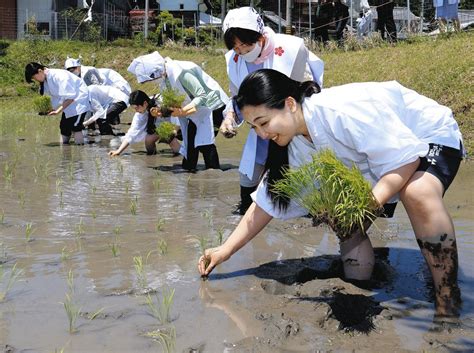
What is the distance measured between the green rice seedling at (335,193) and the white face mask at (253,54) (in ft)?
5.45

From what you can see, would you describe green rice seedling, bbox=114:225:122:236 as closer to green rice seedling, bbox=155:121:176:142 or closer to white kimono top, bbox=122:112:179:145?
green rice seedling, bbox=155:121:176:142

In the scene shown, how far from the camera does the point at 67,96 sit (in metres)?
9.84

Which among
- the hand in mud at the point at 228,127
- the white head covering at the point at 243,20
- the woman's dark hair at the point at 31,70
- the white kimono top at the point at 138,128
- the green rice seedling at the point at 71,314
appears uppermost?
the white head covering at the point at 243,20

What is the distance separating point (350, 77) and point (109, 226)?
760 cm

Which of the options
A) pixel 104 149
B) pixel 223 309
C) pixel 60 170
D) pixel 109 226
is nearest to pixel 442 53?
pixel 104 149

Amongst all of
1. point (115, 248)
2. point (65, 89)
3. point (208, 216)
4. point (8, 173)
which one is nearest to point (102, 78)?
point (65, 89)

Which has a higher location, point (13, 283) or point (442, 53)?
point (442, 53)

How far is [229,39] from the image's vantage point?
4309mm

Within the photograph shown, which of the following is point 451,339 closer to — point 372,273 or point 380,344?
point 380,344

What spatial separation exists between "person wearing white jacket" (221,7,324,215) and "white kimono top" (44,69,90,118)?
5.52 m

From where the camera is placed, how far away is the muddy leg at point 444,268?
284cm

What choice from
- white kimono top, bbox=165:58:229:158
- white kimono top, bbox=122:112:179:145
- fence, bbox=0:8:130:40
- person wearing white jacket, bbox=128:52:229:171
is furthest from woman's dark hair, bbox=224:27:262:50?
fence, bbox=0:8:130:40

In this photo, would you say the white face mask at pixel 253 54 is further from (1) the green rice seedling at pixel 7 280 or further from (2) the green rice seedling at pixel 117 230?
(1) the green rice seedling at pixel 7 280

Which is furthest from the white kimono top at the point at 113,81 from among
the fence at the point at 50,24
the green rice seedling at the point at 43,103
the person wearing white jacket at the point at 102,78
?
the fence at the point at 50,24
